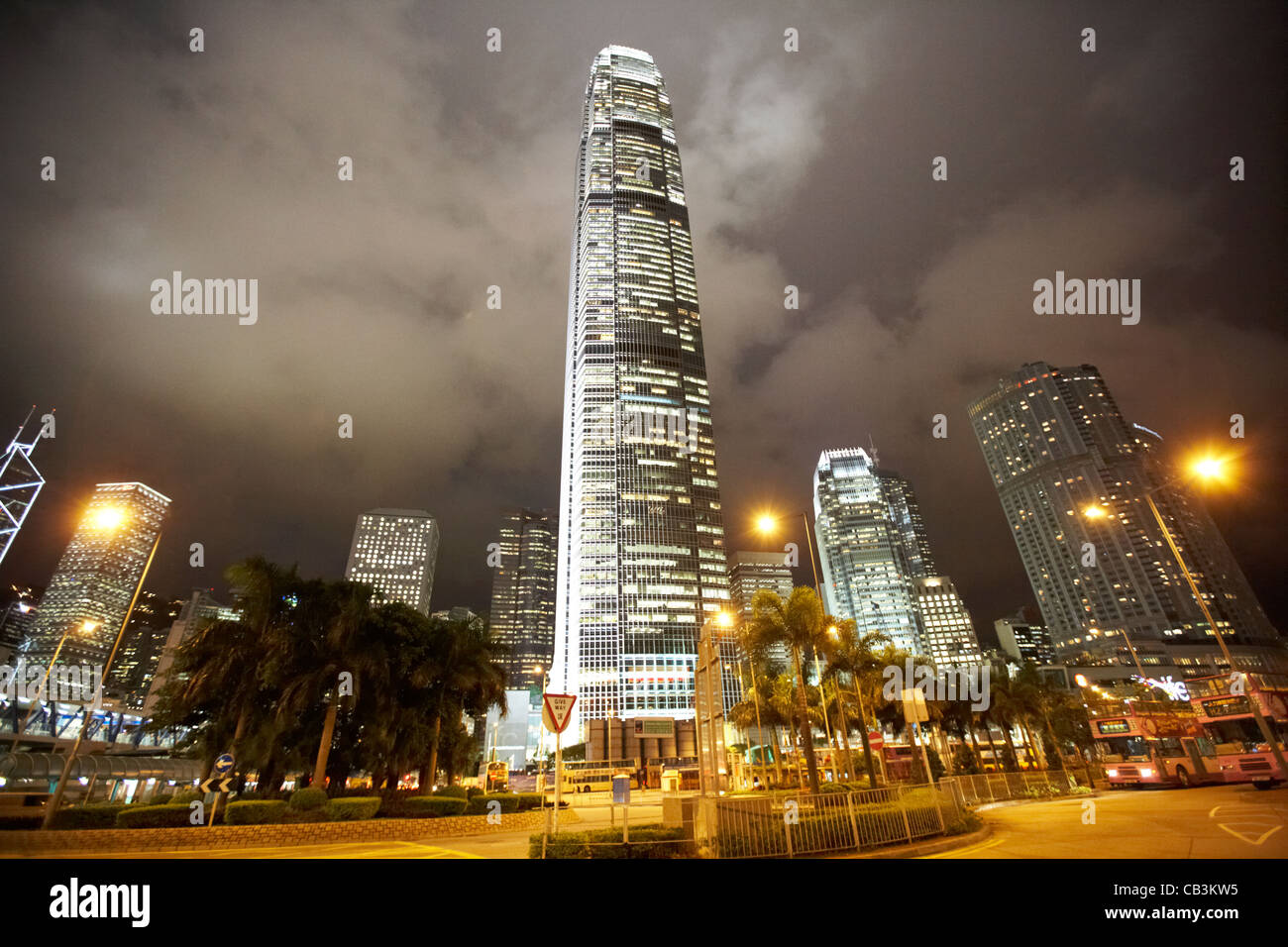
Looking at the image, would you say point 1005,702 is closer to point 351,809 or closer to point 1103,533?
point 351,809

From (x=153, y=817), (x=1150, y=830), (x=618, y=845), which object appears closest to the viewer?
(x=618, y=845)

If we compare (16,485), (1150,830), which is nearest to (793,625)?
(1150,830)

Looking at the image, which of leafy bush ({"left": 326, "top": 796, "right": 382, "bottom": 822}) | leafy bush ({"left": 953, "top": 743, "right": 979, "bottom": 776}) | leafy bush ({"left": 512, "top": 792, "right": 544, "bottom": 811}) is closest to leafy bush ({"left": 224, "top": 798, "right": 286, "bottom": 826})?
leafy bush ({"left": 326, "top": 796, "right": 382, "bottom": 822})

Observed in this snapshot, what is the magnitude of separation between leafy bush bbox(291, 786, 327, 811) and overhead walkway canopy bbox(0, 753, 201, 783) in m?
27.1

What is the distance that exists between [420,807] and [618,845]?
12536mm

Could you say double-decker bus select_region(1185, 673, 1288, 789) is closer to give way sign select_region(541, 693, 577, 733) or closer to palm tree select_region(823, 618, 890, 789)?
palm tree select_region(823, 618, 890, 789)

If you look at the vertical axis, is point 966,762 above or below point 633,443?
below

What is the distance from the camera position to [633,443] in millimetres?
124312

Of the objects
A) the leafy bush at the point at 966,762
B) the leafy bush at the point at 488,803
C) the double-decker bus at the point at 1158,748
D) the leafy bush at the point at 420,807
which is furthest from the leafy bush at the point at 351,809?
the leafy bush at the point at 966,762

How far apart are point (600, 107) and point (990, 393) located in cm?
16343

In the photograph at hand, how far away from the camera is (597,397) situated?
126688 millimetres
